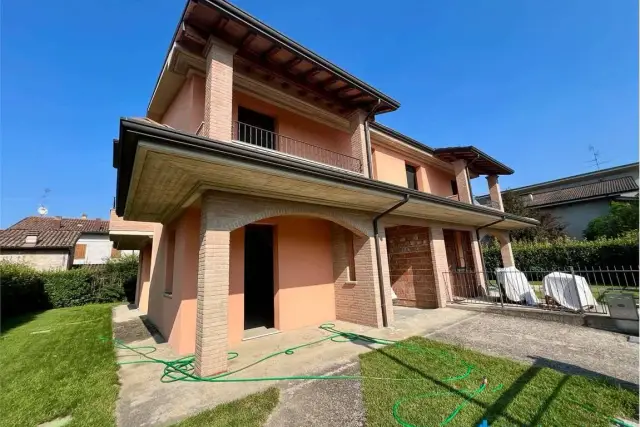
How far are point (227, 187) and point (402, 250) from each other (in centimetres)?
842

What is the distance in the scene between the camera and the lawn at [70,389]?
3.24 metres

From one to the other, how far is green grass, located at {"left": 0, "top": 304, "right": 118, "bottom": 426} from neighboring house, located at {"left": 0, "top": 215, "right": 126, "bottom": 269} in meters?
17.0

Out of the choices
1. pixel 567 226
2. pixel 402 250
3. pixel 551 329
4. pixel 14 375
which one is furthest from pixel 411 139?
pixel 567 226

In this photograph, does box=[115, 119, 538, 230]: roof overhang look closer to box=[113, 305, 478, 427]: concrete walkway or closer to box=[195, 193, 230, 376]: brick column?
box=[195, 193, 230, 376]: brick column

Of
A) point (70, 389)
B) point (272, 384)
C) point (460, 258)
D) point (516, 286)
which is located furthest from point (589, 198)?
point (70, 389)

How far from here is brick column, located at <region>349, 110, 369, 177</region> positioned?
326 inches

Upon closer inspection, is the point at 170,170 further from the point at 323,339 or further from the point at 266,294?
the point at 266,294

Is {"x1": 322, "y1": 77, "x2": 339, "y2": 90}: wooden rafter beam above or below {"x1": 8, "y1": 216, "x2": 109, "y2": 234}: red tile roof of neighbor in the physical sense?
below

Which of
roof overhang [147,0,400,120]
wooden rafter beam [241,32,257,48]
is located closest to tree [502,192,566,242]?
roof overhang [147,0,400,120]

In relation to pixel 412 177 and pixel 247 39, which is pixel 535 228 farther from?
pixel 247 39

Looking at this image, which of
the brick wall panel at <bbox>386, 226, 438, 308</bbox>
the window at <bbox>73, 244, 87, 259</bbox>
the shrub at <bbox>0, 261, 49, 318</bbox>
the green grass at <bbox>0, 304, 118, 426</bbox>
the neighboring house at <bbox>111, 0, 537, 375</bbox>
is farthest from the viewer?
the window at <bbox>73, 244, 87, 259</bbox>

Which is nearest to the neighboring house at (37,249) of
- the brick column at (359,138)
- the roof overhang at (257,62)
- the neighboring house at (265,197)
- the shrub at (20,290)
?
the shrub at (20,290)

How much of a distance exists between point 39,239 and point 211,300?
2741 cm

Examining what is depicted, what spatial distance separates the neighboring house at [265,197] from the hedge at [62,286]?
28.6 feet
